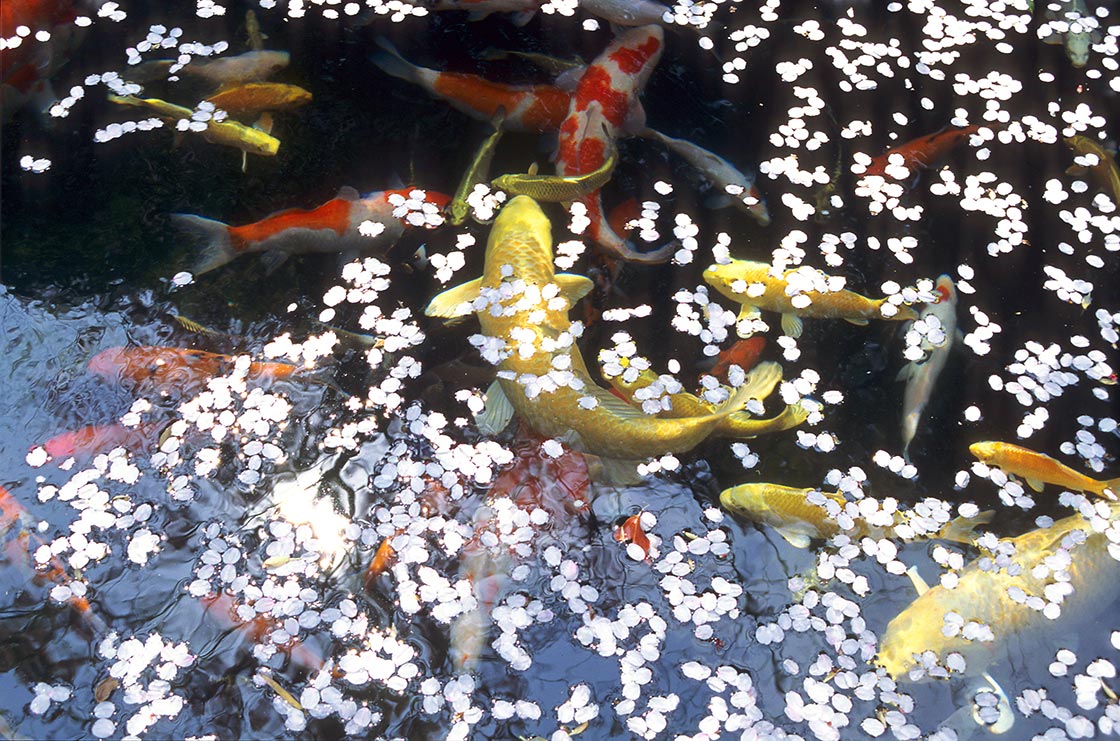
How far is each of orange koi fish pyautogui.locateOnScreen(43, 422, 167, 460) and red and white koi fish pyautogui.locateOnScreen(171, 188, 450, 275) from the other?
28.1 inches

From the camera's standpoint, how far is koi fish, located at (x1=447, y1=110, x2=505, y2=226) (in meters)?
3.43

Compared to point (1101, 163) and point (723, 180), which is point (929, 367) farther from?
point (1101, 163)

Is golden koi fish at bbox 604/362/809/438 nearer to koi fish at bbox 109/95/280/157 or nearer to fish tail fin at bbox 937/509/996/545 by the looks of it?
fish tail fin at bbox 937/509/996/545

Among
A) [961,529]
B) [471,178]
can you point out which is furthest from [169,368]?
[961,529]

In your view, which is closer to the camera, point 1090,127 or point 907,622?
point 907,622

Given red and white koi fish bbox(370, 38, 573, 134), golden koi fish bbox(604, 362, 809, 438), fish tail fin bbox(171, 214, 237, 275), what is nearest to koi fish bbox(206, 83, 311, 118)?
red and white koi fish bbox(370, 38, 573, 134)

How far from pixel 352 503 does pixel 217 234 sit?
1290 mm

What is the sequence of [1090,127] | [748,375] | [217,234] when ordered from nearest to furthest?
[748,375] → [217,234] → [1090,127]

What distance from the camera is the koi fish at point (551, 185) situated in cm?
344

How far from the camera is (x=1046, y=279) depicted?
3328 mm

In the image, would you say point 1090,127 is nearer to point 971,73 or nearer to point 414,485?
point 971,73

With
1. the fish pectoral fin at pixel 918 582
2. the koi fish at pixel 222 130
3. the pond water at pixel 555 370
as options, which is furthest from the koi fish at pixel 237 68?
the fish pectoral fin at pixel 918 582

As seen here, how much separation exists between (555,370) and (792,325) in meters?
0.92

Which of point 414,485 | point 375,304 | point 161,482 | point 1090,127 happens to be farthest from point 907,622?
point 1090,127
